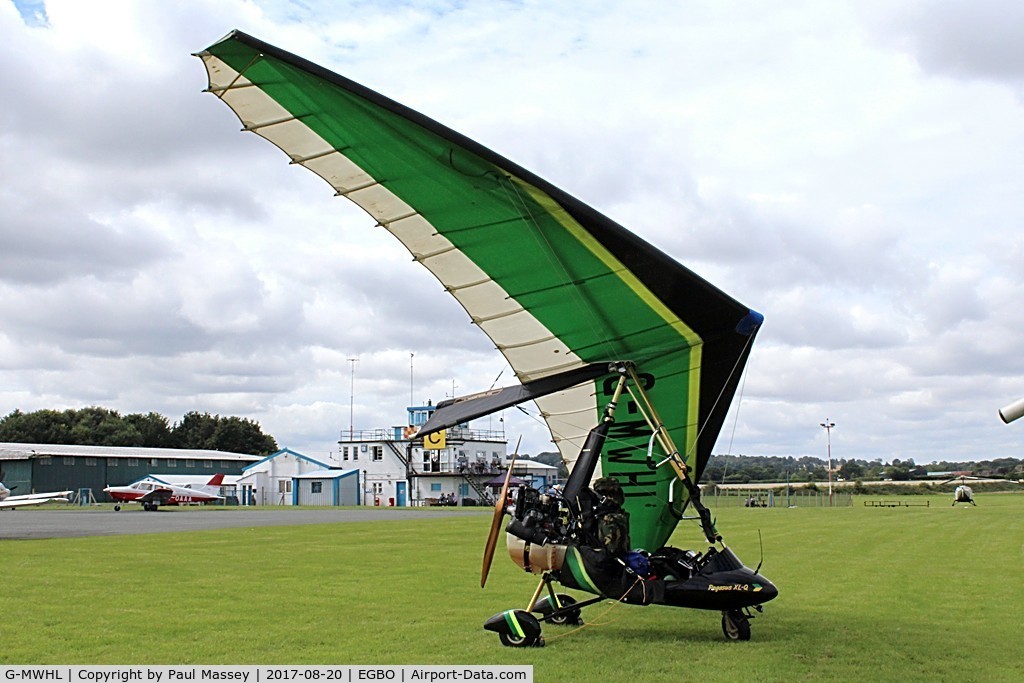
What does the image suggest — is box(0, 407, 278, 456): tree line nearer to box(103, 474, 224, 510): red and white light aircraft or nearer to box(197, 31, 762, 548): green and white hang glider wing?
box(103, 474, 224, 510): red and white light aircraft

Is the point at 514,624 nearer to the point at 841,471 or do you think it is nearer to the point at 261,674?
the point at 261,674

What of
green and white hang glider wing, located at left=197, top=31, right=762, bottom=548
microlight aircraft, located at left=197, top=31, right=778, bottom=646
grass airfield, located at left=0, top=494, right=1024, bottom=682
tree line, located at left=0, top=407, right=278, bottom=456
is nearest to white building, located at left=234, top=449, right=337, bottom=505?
tree line, located at left=0, top=407, right=278, bottom=456

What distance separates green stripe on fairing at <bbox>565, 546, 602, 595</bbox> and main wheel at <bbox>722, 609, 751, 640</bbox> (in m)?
1.22

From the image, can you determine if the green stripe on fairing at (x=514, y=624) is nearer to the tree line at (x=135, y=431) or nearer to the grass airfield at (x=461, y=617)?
the grass airfield at (x=461, y=617)

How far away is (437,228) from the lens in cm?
808

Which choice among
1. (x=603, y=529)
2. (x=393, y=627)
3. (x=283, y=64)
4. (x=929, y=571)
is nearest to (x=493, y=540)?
(x=603, y=529)

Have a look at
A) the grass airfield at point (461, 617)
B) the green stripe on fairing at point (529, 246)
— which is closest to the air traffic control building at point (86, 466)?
the grass airfield at point (461, 617)

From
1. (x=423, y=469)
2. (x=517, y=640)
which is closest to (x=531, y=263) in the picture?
(x=517, y=640)

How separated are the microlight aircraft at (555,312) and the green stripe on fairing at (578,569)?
0.01 m

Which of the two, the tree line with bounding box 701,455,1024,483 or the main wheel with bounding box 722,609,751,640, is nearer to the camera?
the main wheel with bounding box 722,609,751,640

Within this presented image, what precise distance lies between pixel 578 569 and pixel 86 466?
76606 millimetres

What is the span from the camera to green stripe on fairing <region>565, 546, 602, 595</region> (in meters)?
7.87

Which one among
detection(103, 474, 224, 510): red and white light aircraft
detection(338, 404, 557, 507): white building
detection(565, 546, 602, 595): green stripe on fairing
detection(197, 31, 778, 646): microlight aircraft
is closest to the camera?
detection(197, 31, 778, 646): microlight aircraft

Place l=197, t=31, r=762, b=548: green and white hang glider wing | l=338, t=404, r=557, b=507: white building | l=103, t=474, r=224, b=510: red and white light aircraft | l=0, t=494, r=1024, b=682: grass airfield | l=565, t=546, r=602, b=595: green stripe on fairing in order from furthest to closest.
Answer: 1. l=338, t=404, r=557, b=507: white building
2. l=103, t=474, r=224, b=510: red and white light aircraft
3. l=565, t=546, r=602, b=595: green stripe on fairing
4. l=0, t=494, r=1024, b=682: grass airfield
5. l=197, t=31, r=762, b=548: green and white hang glider wing
